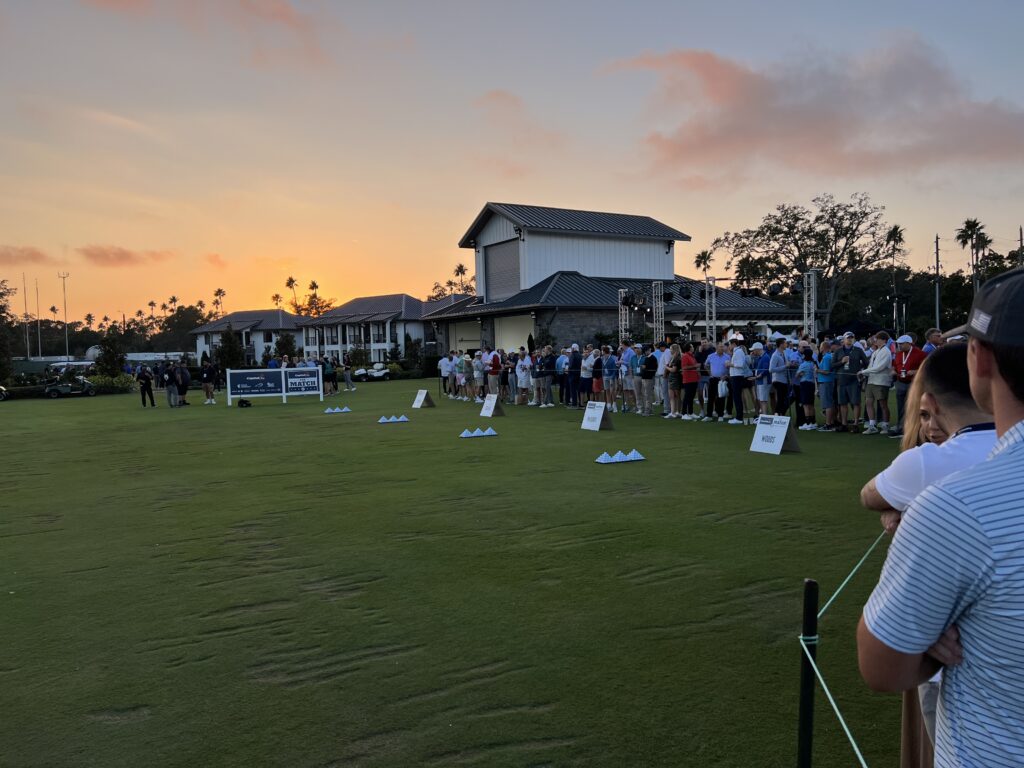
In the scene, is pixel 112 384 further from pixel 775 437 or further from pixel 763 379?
pixel 775 437

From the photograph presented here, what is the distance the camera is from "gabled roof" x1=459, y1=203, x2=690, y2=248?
4550cm

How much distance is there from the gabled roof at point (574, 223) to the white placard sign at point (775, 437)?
33.3m

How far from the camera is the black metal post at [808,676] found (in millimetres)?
2375

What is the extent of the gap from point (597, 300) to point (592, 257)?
6346 mm

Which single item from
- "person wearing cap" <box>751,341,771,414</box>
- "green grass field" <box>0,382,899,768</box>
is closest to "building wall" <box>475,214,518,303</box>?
"person wearing cap" <box>751,341,771,414</box>

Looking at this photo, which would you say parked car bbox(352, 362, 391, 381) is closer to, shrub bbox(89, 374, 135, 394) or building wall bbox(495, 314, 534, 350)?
building wall bbox(495, 314, 534, 350)

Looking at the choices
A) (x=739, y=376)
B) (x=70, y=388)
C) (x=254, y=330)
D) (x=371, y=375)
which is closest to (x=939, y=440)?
(x=739, y=376)

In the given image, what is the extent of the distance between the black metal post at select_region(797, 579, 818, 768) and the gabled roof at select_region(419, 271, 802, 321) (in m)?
37.8

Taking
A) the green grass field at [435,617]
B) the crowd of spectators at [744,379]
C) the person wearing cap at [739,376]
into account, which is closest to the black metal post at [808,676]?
the green grass field at [435,617]

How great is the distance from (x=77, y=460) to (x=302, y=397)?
18077 mm

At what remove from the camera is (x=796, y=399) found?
1636 cm

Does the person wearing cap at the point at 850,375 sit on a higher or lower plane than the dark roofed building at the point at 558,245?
lower

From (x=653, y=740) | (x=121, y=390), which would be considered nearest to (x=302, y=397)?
(x=121, y=390)

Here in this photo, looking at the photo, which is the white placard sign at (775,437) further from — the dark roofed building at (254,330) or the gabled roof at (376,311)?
the dark roofed building at (254,330)
